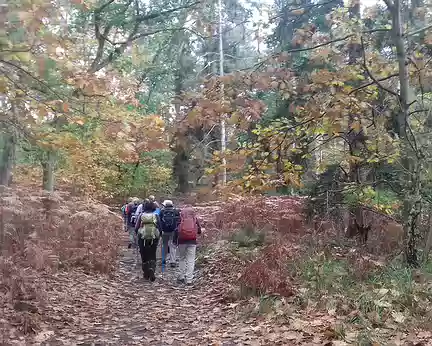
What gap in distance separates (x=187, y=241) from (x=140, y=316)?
2.82m

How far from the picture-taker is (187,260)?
11.0 meters

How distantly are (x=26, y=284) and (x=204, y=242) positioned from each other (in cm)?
704

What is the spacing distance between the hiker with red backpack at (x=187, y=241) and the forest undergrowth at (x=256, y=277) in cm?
42

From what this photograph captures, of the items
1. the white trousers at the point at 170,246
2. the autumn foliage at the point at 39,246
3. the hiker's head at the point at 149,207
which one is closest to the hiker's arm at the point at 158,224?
the hiker's head at the point at 149,207

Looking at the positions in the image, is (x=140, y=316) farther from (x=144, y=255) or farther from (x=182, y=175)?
(x=182, y=175)

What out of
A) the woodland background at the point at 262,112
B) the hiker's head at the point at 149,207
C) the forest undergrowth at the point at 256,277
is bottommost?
the forest undergrowth at the point at 256,277

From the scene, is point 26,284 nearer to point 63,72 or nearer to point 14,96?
point 14,96

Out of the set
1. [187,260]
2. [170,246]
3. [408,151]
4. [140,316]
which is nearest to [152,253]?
[187,260]

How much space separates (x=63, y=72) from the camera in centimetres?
581

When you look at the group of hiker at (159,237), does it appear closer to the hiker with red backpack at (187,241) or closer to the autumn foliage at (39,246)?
the hiker with red backpack at (187,241)

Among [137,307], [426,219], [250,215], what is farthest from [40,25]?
[250,215]

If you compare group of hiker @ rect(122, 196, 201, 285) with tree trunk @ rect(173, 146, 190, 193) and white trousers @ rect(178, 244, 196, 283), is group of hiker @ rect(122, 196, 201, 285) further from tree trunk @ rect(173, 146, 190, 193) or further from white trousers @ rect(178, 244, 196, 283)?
tree trunk @ rect(173, 146, 190, 193)

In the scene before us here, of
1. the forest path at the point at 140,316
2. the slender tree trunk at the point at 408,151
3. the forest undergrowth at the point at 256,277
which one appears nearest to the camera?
the forest undergrowth at the point at 256,277

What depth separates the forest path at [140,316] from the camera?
6.91 meters
